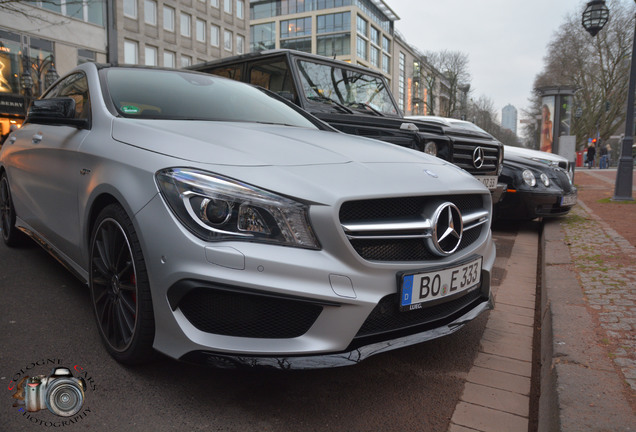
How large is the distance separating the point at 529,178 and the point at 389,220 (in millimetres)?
5076

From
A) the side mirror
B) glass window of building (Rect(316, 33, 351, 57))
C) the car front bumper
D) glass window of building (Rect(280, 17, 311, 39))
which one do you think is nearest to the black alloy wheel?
the side mirror

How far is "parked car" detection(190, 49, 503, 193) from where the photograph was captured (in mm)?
5031

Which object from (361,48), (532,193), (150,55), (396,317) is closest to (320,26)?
(361,48)

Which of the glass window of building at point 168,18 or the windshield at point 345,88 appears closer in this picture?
the windshield at point 345,88

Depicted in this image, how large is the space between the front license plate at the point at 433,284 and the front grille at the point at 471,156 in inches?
118

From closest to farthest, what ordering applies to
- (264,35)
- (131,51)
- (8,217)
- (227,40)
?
(8,217)
(131,51)
(227,40)
(264,35)

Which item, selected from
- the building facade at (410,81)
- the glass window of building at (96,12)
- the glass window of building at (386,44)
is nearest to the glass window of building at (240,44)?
the glass window of building at (96,12)

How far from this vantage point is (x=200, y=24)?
125 feet

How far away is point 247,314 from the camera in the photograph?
1.85m

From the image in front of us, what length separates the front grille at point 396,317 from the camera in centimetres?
195

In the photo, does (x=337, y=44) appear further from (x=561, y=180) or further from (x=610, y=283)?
(x=610, y=283)

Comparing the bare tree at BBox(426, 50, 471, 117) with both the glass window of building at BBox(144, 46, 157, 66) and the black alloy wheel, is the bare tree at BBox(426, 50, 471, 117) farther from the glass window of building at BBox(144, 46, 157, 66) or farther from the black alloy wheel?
the black alloy wheel

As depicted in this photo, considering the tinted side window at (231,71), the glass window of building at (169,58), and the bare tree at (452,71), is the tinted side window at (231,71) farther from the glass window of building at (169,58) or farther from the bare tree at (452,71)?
the bare tree at (452,71)

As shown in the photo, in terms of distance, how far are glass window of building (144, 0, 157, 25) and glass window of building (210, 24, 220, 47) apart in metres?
6.11
